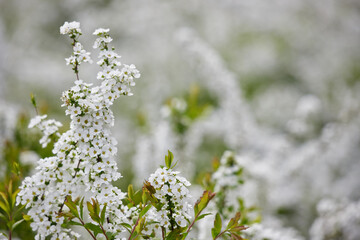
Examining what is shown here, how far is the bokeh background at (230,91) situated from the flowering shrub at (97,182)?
49.9 inches

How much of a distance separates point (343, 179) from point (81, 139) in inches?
189

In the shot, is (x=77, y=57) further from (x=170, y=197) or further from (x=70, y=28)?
(x=170, y=197)

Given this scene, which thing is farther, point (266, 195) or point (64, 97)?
point (266, 195)

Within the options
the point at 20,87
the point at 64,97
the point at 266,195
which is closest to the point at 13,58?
the point at 20,87

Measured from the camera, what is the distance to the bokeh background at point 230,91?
13.1 ft

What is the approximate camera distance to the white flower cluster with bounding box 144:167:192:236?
5.56 feet

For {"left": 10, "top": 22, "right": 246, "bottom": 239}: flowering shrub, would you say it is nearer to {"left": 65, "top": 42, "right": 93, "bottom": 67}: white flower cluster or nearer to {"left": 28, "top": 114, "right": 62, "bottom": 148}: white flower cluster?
{"left": 65, "top": 42, "right": 93, "bottom": 67}: white flower cluster

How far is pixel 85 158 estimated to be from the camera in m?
1.76

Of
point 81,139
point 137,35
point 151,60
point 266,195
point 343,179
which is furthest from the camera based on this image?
point 137,35

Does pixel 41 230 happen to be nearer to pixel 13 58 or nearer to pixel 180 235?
pixel 180 235

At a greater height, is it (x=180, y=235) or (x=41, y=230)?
(x=180, y=235)

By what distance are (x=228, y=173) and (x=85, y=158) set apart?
124cm

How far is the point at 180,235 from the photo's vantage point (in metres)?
1.77

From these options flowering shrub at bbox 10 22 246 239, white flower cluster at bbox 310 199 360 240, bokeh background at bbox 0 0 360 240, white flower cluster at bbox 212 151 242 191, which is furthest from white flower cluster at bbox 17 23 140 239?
white flower cluster at bbox 310 199 360 240
